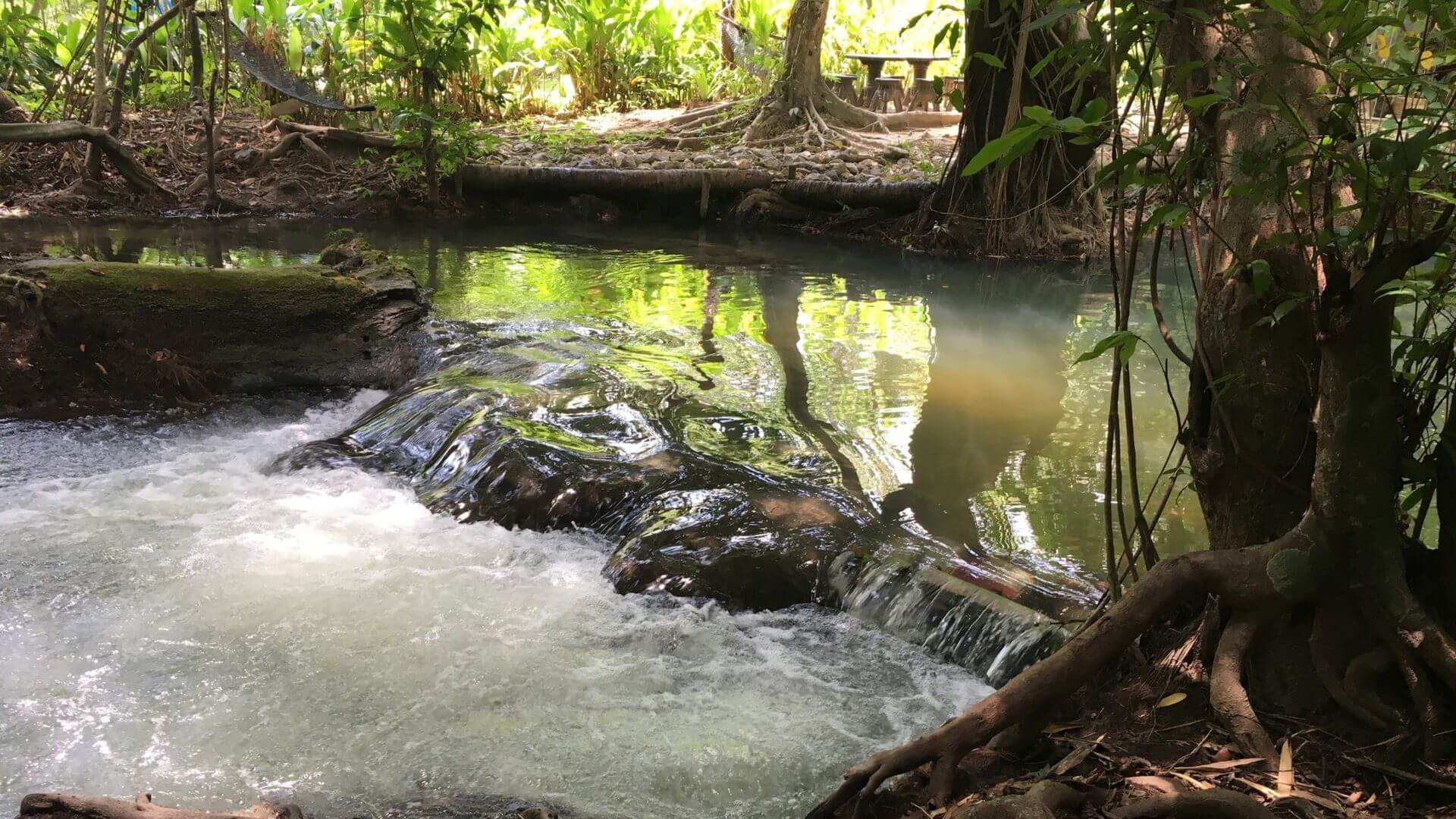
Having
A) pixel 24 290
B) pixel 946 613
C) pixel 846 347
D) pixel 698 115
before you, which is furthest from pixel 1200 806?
pixel 698 115

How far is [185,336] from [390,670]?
3480mm

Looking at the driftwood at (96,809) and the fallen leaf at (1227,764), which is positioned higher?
the fallen leaf at (1227,764)

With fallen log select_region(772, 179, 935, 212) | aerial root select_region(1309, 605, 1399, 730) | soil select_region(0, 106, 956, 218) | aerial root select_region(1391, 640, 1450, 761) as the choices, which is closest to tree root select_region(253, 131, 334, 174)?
soil select_region(0, 106, 956, 218)

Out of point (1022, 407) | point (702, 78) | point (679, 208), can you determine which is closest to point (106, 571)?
point (1022, 407)

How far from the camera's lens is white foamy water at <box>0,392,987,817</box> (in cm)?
270

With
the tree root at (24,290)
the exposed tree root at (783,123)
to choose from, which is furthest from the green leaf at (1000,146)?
the exposed tree root at (783,123)

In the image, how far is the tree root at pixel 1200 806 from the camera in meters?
1.81

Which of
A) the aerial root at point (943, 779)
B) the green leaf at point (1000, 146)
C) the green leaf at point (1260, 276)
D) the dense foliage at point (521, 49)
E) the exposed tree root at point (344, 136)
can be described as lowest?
the aerial root at point (943, 779)

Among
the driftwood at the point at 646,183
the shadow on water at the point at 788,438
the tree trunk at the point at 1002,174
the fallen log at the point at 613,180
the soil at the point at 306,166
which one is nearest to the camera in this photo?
the shadow on water at the point at 788,438

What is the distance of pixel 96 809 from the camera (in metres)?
2.07

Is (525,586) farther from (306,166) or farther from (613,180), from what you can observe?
(306,166)

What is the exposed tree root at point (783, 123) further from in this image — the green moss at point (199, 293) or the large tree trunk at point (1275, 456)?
the large tree trunk at point (1275, 456)

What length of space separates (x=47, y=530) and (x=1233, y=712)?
4324 millimetres

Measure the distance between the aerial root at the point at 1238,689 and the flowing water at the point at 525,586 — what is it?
1005 mm
